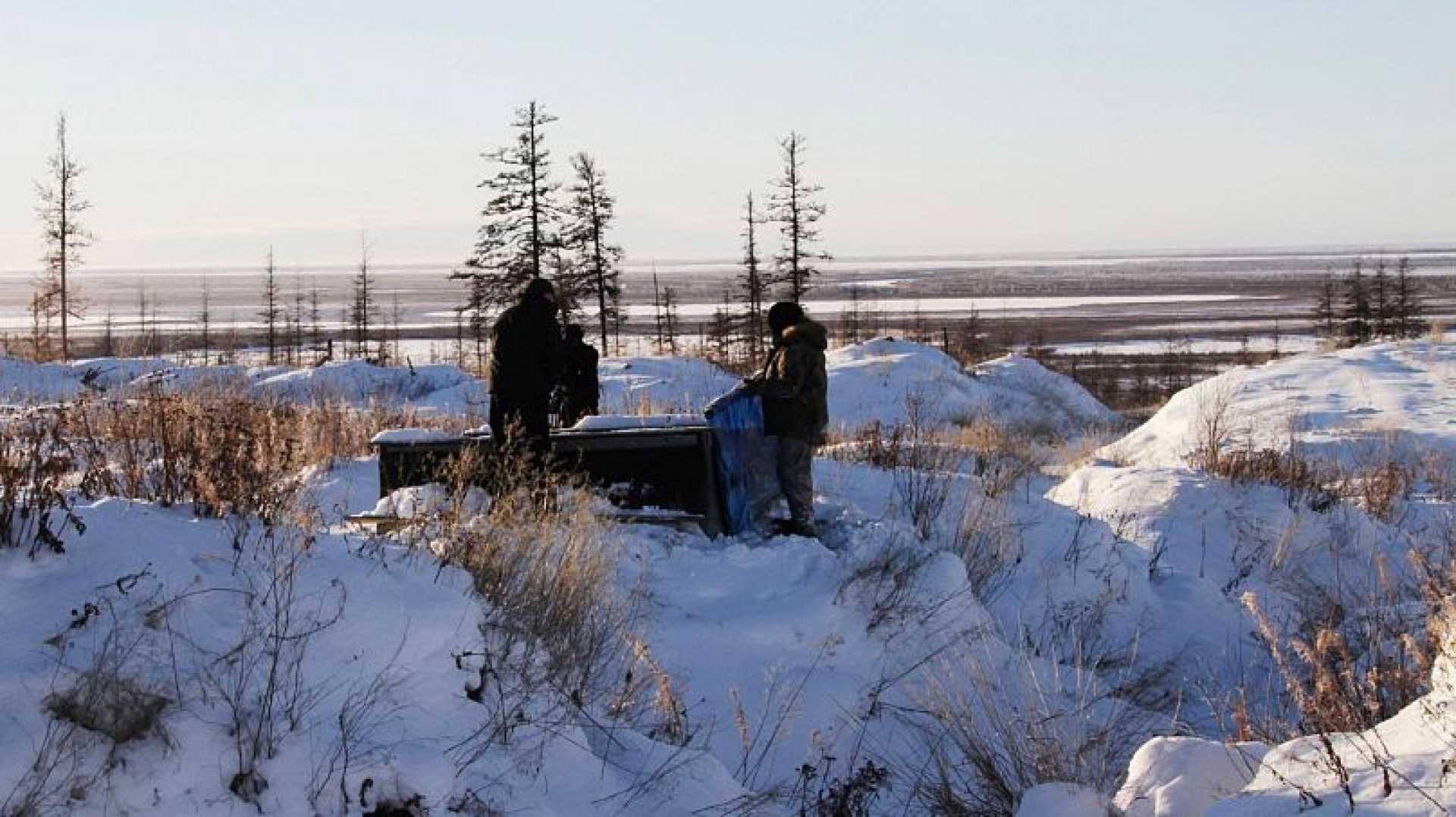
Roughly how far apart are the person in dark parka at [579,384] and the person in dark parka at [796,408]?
2.50 metres

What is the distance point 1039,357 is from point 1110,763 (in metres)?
53.3

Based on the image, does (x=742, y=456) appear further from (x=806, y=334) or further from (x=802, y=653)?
(x=802, y=653)

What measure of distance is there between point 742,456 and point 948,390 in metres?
20.8

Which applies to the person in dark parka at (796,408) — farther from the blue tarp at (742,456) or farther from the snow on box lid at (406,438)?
the snow on box lid at (406,438)

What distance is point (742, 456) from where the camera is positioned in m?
10.4

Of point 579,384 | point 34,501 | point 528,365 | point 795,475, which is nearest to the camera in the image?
point 34,501

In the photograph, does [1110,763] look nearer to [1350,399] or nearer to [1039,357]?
[1350,399]

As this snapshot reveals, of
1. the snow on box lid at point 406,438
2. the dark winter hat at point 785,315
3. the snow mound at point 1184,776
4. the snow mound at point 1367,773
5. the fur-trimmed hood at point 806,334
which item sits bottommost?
the snow mound at point 1184,776

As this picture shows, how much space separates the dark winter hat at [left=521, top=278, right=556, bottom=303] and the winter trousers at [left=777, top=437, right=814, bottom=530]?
205 centimetres

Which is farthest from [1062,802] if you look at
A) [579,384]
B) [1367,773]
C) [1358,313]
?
[1358,313]

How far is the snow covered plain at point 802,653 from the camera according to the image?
450 cm

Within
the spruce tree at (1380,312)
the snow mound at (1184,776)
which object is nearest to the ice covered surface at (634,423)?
the snow mound at (1184,776)

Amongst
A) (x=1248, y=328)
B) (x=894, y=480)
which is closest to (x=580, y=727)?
(x=894, y=480)

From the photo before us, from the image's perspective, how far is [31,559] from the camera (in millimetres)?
4969
